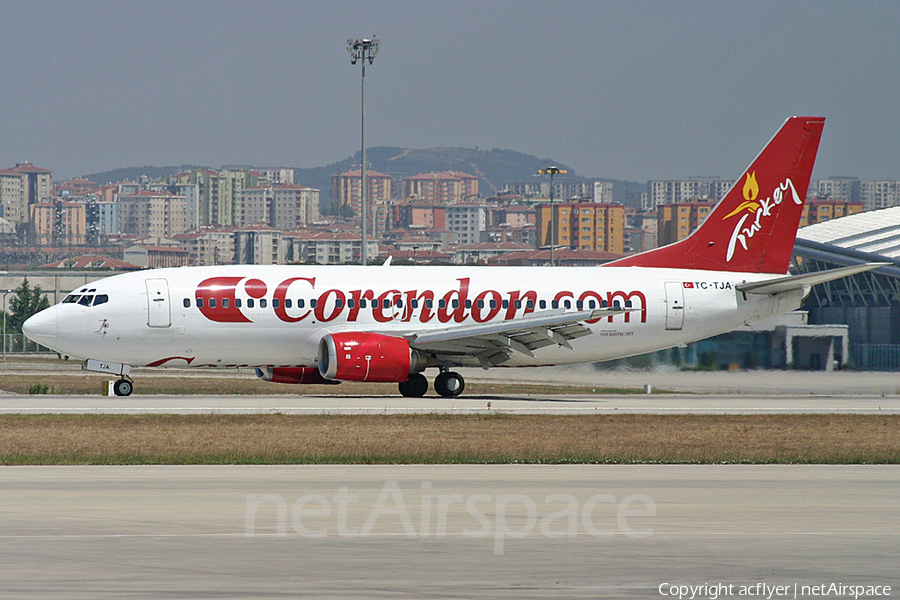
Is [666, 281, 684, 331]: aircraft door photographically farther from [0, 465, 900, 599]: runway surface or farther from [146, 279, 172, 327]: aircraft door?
[0, 465, 900, 599]: runway surface

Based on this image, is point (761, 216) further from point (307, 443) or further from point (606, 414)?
point (307, 443)

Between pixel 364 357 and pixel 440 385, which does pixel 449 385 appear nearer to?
pixel 440 385

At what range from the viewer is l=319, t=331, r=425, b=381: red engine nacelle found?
37.2 m

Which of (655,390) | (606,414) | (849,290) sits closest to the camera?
(606,414)

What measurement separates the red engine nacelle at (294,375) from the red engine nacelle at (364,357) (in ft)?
5.60

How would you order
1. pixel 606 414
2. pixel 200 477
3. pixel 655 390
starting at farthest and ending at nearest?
pixel 655 390 → pixel 606 414 → pixel 200 477

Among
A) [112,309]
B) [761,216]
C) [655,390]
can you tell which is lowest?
[655,390]

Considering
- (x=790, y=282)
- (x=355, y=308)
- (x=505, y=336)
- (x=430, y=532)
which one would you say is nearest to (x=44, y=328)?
(x=355, y=308)

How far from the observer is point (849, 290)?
79.2 metres

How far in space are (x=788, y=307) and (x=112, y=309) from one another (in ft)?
78.6

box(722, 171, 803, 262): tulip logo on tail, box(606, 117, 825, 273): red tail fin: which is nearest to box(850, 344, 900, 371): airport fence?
box(606, 117, 825, 273): red tail fin

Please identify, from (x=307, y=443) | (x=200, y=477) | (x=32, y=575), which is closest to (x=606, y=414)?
(x=307, y=443)

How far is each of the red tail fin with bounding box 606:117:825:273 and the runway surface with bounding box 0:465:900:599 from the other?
73.9 ft

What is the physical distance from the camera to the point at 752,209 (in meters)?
42.9
